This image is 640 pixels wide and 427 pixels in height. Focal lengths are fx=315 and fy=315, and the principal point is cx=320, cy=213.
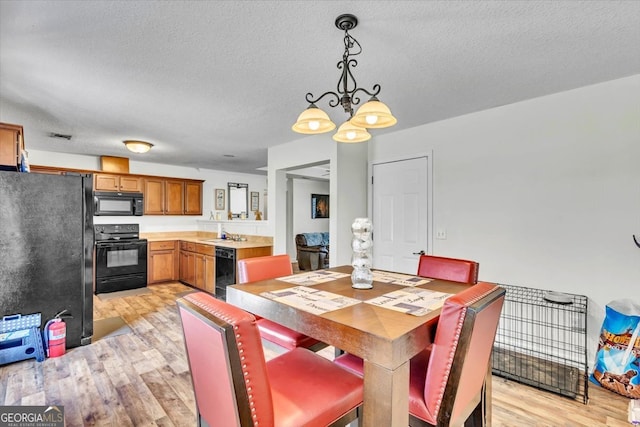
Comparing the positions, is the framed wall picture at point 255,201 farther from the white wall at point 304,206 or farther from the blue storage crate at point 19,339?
the blue storage crate at point 19,339

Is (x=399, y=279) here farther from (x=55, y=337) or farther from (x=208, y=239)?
(x=208, y=239)

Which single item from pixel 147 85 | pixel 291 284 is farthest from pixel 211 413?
pixel 147 85

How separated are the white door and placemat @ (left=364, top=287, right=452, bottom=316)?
6.42ft

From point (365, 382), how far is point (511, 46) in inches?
83.9

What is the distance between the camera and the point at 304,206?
26.6ft

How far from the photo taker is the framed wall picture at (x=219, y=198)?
692cm

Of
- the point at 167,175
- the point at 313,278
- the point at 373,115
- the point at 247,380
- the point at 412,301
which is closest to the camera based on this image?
the point at 247,380

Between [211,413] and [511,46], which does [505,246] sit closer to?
[511,46]

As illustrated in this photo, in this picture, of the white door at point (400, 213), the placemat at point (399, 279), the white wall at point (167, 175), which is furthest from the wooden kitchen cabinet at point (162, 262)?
the placemat at point (399, 279)

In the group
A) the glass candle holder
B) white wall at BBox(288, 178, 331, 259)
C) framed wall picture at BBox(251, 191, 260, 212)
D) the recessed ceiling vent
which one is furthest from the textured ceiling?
white wall at BBox(288, 178, 331, 259)

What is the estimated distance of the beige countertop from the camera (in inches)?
185

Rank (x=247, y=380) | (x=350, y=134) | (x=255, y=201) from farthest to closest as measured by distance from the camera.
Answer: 1. (x=255, y=201)
2. (x=350, y=134)
3. (x=247, y=380)

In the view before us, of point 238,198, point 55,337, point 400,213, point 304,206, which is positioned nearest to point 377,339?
point 400,213

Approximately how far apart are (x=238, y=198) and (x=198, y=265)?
→ 2453 millimetres
